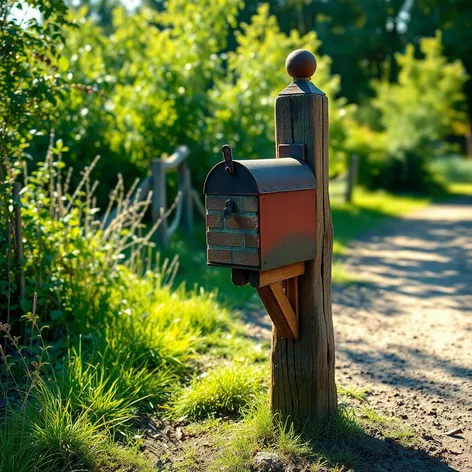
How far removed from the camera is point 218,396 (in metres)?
4.08

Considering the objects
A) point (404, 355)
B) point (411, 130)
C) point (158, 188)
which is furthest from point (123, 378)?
point (411, 130)

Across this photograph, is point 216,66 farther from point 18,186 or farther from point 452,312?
point 18,186

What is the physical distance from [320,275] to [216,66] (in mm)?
7550

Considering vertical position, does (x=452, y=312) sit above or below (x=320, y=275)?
below

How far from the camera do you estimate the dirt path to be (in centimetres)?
387

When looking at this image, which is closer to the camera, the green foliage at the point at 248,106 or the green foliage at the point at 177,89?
the green foliage at the point at 177,89

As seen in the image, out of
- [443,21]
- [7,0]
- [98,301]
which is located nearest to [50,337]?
[98,301]

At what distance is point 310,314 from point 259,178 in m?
0.88

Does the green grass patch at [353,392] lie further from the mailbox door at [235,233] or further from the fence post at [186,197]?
the fence post at [186,197]

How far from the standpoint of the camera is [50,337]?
507 cm

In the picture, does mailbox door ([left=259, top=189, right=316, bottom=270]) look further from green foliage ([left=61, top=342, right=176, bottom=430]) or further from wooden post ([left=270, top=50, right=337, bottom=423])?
green foliage ([left=61, top=342, right=176, bottom=430])

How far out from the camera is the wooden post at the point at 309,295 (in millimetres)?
3514

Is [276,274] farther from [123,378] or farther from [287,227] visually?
[123,378]

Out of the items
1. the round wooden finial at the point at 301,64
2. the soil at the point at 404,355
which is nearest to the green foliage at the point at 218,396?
the soil at the point at 404,355
